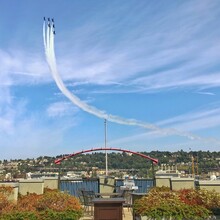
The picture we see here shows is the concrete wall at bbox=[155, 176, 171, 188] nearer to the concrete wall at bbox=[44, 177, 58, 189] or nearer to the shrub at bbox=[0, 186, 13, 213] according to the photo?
the concrete wall at bbox=[44, 177, 58, 189]

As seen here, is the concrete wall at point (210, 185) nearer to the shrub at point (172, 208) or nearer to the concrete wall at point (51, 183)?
the shrub at point (172, 208)

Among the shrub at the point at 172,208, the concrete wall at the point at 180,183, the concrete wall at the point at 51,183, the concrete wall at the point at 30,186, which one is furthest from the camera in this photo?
the concrete wall at the point at 51,183

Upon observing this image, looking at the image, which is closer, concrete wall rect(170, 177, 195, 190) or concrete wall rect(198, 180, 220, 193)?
concrete wall rect(198, 180, 220, 193)

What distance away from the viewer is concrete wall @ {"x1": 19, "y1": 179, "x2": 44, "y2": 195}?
12.7 meters

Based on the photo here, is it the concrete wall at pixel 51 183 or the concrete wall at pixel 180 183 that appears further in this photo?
the concrete wall at pixel 51 183

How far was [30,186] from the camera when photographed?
12867 mm

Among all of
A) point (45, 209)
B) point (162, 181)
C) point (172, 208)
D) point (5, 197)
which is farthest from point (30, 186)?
point (172, 208)

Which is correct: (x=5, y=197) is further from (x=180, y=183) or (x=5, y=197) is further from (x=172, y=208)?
(x=180, y=183)

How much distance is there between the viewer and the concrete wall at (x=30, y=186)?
41.8 feet

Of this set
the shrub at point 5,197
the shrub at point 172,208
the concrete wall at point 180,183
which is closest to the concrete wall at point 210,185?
the concrete wall at point 180,183

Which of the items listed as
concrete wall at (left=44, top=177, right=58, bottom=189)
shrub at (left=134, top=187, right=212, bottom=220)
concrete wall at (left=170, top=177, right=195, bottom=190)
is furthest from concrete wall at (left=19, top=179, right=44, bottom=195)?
shrub at (left=134, top=187, right=212, bottom=220)

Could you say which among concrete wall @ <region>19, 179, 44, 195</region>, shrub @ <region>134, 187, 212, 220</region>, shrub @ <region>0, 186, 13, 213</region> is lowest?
shrub @ <region>134, 187, 212, 220</region>

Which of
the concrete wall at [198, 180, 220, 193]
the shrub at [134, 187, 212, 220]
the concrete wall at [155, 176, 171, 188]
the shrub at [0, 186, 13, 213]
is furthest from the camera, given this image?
the concrete wall at [155, 176, 171, 188]

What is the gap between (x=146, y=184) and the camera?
1627cm
